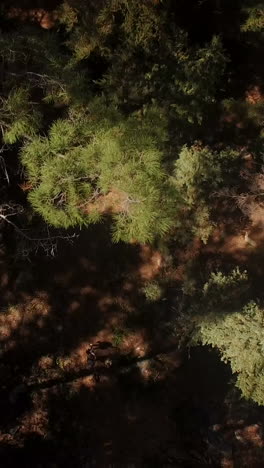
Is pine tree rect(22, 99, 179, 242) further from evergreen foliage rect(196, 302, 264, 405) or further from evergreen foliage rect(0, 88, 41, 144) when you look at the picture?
evergreen foliage rect(196, 302, 264, 405)

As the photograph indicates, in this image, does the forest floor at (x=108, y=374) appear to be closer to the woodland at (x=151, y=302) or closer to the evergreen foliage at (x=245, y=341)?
A: the woodland at (x=151, y=302)

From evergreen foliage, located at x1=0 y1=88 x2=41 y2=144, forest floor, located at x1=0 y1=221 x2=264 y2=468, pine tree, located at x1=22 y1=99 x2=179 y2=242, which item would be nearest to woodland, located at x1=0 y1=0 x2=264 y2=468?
forest floor, located at x1=0 y1=221 x2=264 y2=468

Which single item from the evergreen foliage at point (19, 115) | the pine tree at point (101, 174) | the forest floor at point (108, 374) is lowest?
the forest floor at point (108, 374)

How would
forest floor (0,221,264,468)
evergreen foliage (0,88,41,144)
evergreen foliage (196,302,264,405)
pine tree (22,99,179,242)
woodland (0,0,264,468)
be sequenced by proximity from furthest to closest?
forest floor (0,221,264,468) < woodland (0,0,264,468) < evergreen foliage (196,302,264,405) < evergreen foliage (0,88,41,144) < pine tree (22,99,179,242)

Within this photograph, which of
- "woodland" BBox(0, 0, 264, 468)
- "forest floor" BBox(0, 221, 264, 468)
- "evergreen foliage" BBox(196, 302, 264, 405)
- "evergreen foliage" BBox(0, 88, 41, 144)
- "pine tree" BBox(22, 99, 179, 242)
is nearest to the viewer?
"pine tree" BBox(22, 99, 179, 242)

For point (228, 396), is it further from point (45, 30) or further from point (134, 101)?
point (45, 30)


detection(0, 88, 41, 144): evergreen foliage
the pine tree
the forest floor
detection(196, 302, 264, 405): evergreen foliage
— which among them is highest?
detection(0, 88, 41, 144): evergreen foliage

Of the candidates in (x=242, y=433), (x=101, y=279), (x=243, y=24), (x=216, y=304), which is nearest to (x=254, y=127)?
(x=243, y=24)

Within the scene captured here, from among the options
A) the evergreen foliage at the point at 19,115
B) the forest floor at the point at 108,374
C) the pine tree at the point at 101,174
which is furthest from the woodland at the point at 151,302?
the pine tree at the point at 101,174
